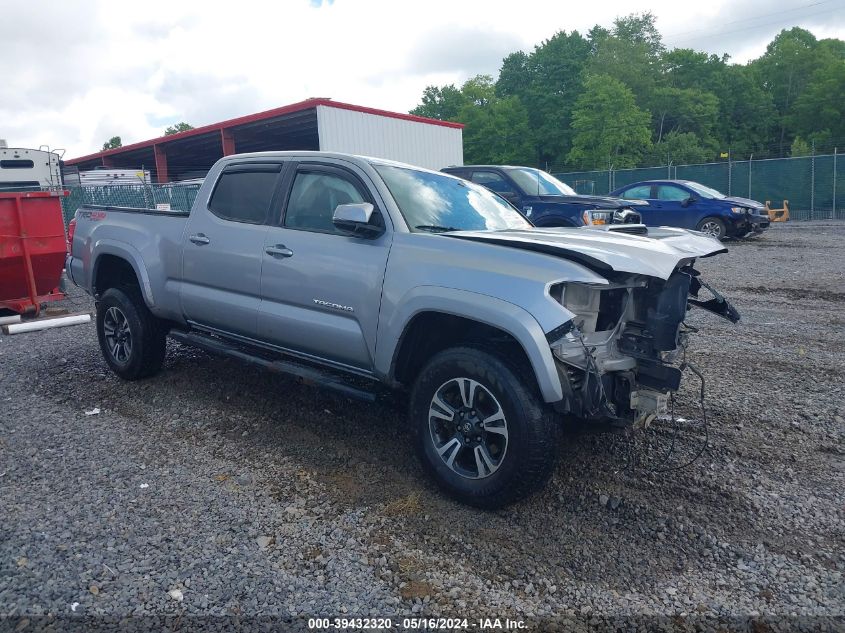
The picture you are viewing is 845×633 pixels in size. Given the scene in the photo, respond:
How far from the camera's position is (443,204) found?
15.4 ft

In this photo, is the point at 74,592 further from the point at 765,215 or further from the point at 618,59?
the point at 618,59

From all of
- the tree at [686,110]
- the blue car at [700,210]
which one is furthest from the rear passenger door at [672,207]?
the tree at [686,110]

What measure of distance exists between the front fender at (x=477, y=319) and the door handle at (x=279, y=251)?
1.00m

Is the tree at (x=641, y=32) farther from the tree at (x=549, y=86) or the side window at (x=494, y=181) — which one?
the side window at (x=494, y=181)

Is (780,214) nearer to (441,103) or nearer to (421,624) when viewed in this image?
(421,624)

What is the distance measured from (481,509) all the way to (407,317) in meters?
1.12

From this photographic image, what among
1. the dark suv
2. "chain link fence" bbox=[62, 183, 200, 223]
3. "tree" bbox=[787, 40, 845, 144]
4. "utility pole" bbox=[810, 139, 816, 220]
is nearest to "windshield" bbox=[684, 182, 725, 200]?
the dark suv

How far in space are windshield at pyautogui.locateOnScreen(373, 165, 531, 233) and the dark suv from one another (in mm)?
5588

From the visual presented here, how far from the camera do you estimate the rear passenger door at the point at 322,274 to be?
4.16 m

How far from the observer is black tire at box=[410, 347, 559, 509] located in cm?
343

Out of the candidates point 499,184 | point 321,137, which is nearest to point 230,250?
point 499,184

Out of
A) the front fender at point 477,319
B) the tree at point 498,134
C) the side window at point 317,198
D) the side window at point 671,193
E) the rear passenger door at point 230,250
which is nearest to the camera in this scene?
the front fender at point 477,319

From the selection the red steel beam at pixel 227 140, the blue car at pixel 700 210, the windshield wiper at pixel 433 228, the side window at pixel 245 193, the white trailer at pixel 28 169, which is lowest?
the blue car at pixel 700 210

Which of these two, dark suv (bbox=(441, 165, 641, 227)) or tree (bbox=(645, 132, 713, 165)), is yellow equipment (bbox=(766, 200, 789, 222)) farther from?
tree (bbox=(645, 132, 713, 165))
